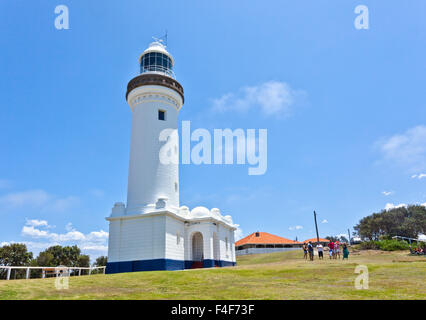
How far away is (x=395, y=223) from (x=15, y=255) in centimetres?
6862

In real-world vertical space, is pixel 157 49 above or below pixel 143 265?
above

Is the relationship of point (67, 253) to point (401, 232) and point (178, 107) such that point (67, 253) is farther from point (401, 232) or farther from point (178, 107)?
point (401, 232)

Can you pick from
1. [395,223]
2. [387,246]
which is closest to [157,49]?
[387,246]

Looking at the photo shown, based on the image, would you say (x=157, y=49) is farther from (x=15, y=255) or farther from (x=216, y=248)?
(x=15, y=255)

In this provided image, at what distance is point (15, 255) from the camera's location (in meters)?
47.3

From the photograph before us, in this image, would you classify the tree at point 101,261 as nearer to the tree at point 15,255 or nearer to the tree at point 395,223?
the tree at point 15,255

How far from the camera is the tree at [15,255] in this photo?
152 feet

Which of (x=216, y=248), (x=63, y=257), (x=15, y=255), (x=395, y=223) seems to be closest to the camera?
(x=216, y=248)

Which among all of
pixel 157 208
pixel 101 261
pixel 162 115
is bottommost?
pixel 101 261

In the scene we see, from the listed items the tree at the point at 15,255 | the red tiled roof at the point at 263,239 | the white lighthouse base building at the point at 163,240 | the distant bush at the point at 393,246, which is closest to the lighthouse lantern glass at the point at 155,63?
the white lighthouse base building at the point at 163,240

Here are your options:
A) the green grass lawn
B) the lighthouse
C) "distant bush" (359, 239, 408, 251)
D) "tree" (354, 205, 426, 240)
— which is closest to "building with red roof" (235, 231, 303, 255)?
"distant bush" (359, 239, 408, 251)

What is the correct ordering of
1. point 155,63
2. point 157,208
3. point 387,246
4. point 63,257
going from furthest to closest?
point 63,257
point 387,246
point 155,63
point 157,208

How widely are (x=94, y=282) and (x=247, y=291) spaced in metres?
6.51
